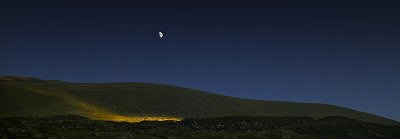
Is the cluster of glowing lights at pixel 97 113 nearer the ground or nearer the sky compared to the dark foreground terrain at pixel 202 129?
nearer the sky

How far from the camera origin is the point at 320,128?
6375 cm

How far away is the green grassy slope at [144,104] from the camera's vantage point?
84.8 meters

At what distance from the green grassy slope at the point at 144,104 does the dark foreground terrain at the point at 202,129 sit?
17638 millimetres

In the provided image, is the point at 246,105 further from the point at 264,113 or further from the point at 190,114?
the point at 190,114

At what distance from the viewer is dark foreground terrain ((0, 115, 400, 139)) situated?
48.0 metres

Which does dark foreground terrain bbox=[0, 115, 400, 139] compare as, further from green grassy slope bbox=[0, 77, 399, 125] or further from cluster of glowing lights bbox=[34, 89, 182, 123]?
green grassy slope bbox=[0, 77, 399, 125]

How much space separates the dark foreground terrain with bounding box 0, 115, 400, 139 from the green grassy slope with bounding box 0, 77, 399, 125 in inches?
694

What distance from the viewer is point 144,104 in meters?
99.0

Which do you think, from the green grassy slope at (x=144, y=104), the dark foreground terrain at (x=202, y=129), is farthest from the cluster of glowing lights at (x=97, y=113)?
the dark foreground terrain at (x=202, y=129)

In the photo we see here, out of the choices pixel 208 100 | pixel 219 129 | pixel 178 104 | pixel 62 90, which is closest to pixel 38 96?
pixel 62 90

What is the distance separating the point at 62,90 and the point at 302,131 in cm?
6145

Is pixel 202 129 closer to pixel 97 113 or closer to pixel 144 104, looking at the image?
pixel 97 113

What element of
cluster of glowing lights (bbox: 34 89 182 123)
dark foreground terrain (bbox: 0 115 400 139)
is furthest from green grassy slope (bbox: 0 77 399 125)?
dark foreground terrain (bbox: 0 115 400 139)

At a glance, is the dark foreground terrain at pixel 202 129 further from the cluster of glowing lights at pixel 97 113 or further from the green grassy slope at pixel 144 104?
the green grassy slope at pixel 144 104
